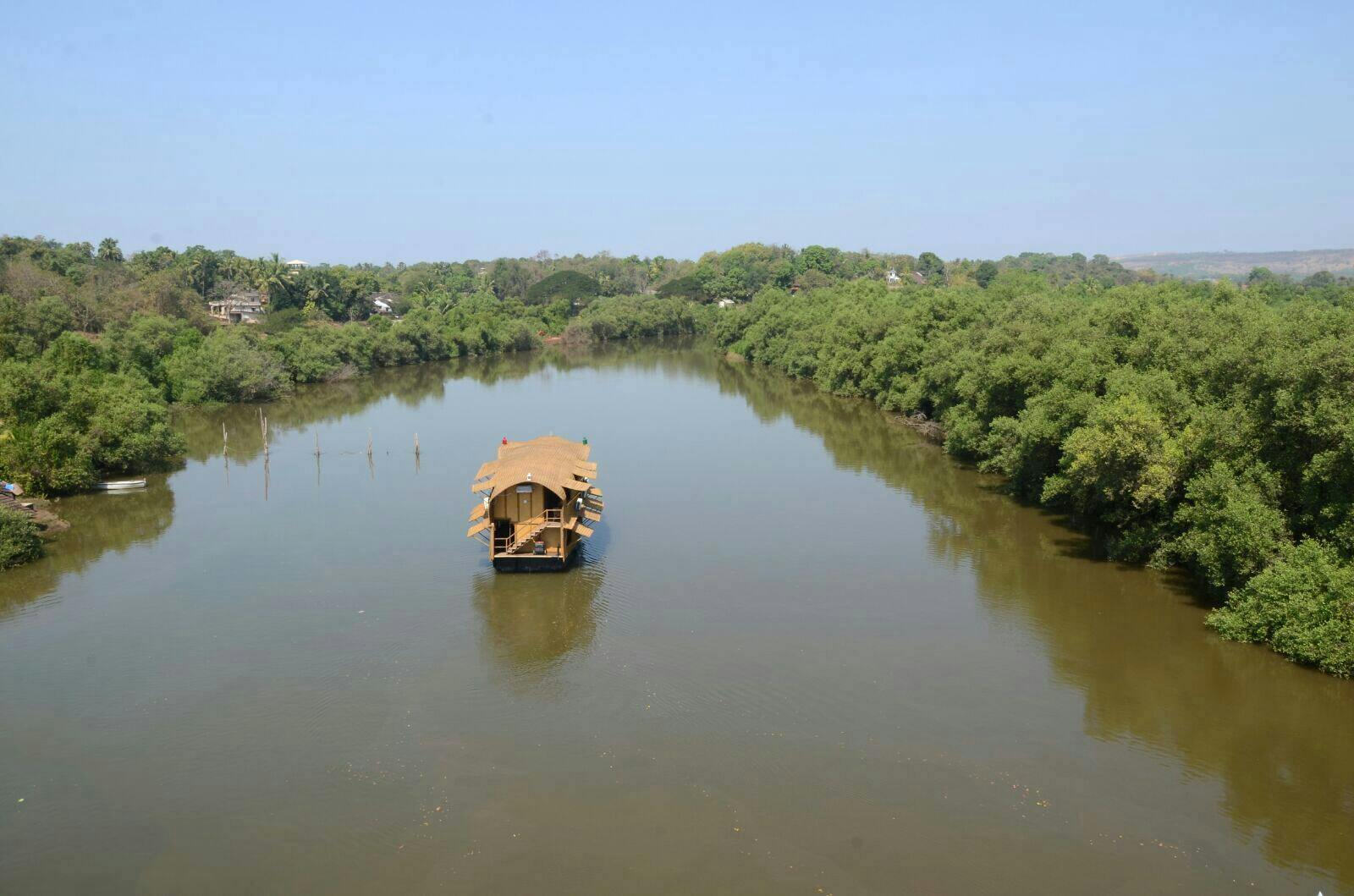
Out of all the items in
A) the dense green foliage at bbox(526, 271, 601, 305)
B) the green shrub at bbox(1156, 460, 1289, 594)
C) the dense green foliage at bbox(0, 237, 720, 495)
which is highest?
the dense green foliage at bbox(526, 271, 601, 305)

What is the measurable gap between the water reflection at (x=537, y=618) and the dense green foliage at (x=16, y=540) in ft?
29.2

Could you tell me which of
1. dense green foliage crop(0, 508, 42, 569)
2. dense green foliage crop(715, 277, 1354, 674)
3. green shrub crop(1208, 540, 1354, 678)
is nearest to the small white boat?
dense green foliage crop(0, 508, 42, 569)

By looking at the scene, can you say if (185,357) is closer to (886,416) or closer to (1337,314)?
(886,416)

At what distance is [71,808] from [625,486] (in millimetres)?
15790

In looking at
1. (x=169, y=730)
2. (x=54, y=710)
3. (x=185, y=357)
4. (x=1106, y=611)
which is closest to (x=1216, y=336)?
(x=1106, y=611)

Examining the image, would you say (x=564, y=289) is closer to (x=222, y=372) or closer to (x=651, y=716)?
(x=222, y=372)

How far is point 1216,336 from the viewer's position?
19156 millimetres

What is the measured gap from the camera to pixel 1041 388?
78.2ft

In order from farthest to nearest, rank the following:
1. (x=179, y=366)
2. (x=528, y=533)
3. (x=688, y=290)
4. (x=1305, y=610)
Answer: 1. (x=688, y=290)
2. (x=179, y=366)
3. (x=528, y=533)
4. (x=1305, y=610)

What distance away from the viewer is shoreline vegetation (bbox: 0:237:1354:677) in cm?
1462

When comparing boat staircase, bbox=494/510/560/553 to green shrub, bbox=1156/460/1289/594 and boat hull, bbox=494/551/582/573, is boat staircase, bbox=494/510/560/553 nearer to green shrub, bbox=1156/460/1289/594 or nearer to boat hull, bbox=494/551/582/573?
boat hull, bbox=494/551/582/573

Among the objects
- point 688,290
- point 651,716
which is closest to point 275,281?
point 688,290

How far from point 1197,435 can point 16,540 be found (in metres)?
22.1

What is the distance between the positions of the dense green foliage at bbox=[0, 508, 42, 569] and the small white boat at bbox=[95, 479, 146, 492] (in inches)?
210
